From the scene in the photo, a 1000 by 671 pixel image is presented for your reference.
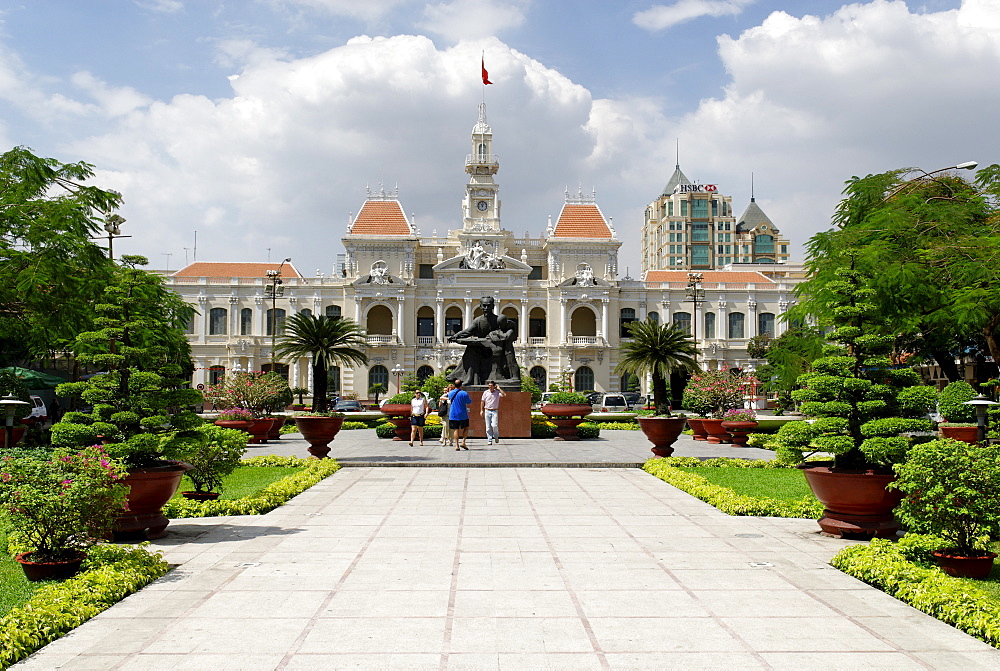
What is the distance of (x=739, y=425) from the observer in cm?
2255

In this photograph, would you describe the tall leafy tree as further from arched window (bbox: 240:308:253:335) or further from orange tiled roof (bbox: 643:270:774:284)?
orange tiled roof (bbox: 643:270:774:284)

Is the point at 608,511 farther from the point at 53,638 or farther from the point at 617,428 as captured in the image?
the point at 617,428

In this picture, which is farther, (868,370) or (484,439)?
(484,439)

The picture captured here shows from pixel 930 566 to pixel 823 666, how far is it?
3024mm

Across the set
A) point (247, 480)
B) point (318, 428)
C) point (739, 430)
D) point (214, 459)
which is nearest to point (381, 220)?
point (739, 430)

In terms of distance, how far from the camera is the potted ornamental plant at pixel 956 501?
702 cm

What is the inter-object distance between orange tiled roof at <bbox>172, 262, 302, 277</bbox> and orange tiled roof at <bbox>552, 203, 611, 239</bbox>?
74.6ft

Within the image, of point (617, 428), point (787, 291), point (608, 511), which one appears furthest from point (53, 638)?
point (787, 291)

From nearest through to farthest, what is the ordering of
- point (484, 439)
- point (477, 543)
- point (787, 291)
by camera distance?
point (477, 543), point (484, 439), point (787, 291)

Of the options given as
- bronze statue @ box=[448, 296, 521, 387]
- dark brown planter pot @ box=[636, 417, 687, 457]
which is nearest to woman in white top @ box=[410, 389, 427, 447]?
bronze statue @ box=[448, 296, 521, 387]

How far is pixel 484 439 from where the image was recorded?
2386cm

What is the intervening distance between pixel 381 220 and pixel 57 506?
63029 mm

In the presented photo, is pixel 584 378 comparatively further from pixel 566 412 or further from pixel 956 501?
pixel 956 501

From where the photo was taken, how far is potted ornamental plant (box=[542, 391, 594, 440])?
79.8 ft
